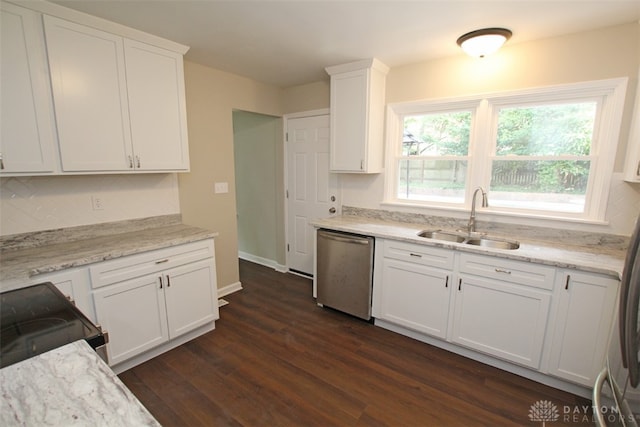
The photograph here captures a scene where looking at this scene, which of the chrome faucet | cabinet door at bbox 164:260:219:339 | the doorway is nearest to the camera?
cabinet door at bbox 164:260:219:339

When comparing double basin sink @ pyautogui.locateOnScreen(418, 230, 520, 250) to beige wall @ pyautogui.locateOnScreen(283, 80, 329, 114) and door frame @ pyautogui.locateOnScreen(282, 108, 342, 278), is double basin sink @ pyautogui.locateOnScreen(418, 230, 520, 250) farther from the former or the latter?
beige wall @ pyautogui.locateOnScreen(283, 80, 329, 114)

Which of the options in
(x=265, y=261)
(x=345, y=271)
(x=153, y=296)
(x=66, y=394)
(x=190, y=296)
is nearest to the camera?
(x=66, y=394)

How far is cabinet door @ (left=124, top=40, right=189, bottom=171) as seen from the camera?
7.37 feet

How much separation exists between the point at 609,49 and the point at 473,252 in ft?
5.65

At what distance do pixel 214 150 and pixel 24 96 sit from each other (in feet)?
5.04

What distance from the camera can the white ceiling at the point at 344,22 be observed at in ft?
6.08

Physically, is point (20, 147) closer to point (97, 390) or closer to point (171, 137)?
point (171, 137)

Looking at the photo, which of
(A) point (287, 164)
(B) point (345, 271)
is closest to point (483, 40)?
(B) point (345, 271)

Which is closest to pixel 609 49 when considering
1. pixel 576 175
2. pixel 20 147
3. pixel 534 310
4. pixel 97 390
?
pixel 576 175

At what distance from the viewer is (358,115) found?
2.94 meters

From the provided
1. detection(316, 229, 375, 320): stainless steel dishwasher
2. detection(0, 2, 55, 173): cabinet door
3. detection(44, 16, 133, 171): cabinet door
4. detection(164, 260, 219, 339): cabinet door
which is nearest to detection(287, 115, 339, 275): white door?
detection(316, 229, 375, 320): stainless steel dishwasher

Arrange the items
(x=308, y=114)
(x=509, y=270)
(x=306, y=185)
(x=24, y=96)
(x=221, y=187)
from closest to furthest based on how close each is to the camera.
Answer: (x=24, y=96) < (x=509, y=270) < (x=221, y=187) < (x=308, y=114) < (x=306, y=185)

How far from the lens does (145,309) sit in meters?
2.17

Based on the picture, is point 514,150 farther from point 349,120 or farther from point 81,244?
point 81,244
